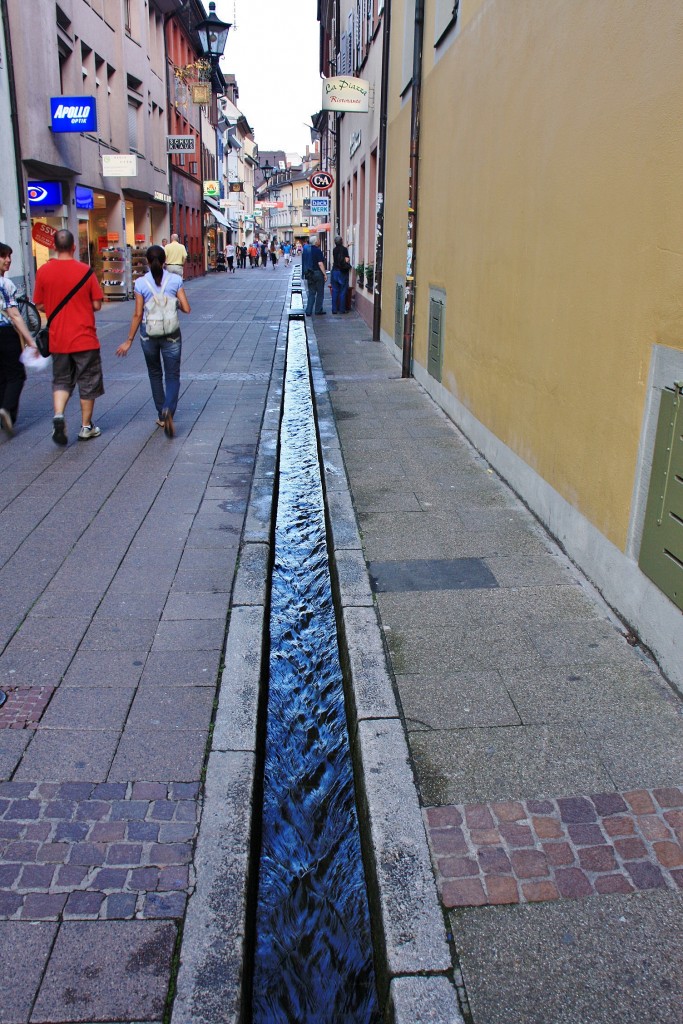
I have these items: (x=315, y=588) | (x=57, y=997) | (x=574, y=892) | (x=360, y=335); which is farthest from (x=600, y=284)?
(x=360, y=335)

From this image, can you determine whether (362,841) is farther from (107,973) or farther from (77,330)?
(77,330)

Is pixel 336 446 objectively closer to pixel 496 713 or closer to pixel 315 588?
pixel 315 588

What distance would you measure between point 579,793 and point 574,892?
492 millimetres

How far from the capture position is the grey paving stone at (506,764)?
321cm

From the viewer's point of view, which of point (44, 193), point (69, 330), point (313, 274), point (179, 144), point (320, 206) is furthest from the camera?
point (179, 144)

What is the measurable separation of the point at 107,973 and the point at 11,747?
1261 millimetres

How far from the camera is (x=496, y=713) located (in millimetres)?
3717

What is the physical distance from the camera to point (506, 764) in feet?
11.0

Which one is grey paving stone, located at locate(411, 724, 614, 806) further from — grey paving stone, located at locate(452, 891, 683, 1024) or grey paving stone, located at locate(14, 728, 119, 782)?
grey paving stone, located at locate(14, 728, 119, 782)

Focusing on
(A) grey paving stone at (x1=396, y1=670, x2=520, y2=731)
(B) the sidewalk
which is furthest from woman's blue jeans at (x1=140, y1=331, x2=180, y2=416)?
(A) grey paving stone at (x1=396, y1=670, x2=520, y2=731)

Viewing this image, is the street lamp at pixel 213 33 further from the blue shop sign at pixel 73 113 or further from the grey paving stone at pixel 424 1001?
the grey paving stone at pixel 424 1001

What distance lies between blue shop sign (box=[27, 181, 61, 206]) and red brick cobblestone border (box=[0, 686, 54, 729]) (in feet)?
51.7

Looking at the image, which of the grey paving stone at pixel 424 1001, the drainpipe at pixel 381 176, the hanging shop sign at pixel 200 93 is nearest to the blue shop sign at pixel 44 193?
the drainpipe at pixel 381 176

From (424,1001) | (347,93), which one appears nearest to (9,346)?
(424,1001)
